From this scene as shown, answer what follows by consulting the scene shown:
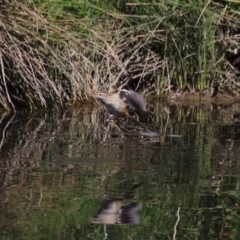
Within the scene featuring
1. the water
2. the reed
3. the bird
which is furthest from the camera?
the reed

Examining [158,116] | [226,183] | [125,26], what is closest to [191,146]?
[226,183]

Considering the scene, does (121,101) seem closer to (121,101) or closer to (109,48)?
(121,101)

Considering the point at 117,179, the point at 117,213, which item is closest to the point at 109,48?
the point at 117,179

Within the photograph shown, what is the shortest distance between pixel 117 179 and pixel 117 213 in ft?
2.64

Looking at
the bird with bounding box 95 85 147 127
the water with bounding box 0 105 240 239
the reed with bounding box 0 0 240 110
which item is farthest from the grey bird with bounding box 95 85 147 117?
the reed with bounding box 0 0 240 110

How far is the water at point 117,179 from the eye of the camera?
487 cm

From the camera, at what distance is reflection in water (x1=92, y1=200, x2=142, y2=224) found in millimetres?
4949

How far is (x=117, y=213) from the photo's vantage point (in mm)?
5094

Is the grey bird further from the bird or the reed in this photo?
the reed

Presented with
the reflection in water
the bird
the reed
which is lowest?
the reflection in water

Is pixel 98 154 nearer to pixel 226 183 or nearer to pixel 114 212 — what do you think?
pixel 226 183

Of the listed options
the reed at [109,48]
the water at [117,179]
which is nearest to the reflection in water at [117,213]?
the water at [117,179]

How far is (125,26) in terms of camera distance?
998cm

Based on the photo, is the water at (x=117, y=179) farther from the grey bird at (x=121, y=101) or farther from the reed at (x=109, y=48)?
the reed at (x=109, y=48)
